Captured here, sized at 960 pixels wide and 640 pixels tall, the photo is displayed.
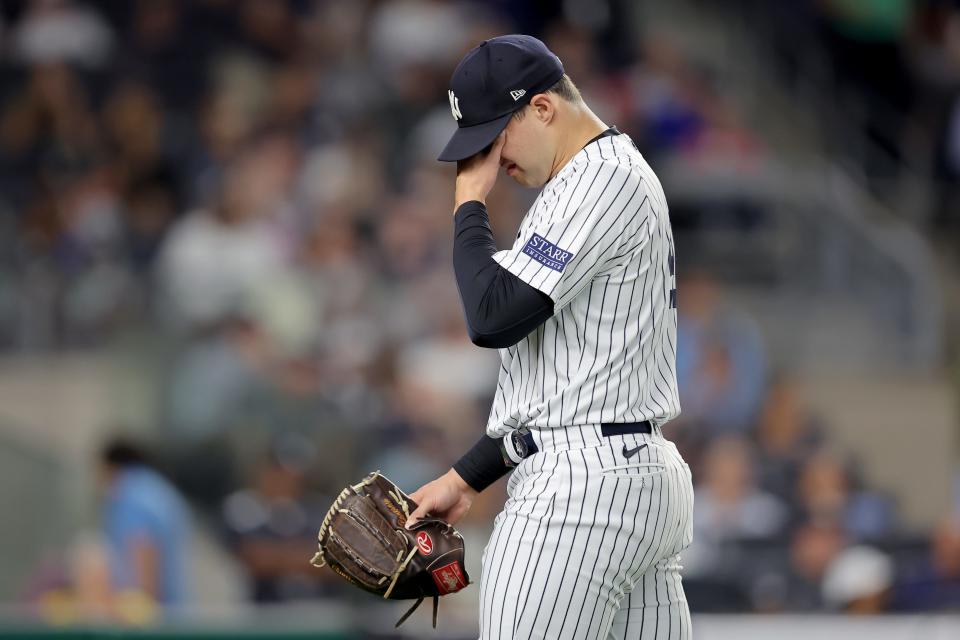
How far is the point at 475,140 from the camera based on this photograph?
293 cm

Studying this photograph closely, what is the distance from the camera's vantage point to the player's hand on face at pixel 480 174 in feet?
9.65

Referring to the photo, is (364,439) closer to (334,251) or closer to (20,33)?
(334,251)

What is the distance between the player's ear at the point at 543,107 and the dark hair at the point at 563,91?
0.05 feet

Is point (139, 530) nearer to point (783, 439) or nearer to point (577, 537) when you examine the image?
point (783, 439)

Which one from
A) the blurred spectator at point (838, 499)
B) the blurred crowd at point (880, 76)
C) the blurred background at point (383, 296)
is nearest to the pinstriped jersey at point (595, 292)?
the blurred background at point (383, 296)

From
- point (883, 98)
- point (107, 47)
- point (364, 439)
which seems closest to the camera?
point (364, 439)

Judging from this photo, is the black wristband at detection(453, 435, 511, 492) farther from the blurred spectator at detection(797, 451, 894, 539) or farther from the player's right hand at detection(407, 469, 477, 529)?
the blurred spectator at detection(797, 451, 894, 539)

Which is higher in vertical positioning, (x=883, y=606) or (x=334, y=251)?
(x=334, y=251)

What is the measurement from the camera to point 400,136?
31.0ft

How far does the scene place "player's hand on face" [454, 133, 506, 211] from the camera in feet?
9.65

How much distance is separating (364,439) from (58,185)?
308cm

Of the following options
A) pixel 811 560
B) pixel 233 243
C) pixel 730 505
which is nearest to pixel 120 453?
pixel 233 243

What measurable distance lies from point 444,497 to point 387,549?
0.65 feet

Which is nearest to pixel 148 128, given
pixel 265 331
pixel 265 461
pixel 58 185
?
pixel 58 185
